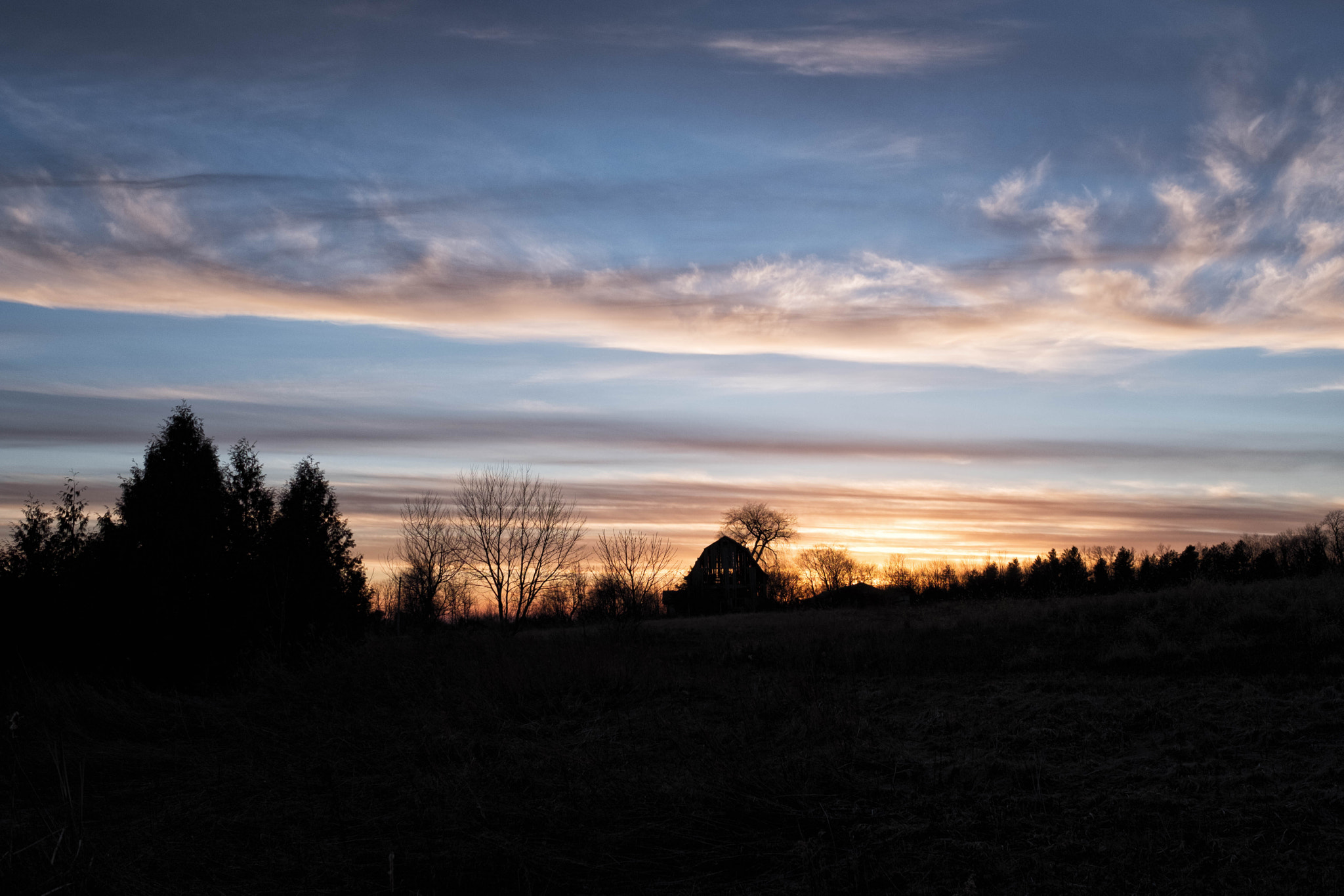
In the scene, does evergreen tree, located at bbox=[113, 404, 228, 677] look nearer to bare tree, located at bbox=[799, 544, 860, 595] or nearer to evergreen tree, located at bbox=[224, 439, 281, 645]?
evergreen tree, located at bbox=[224, 439, 281, 645]

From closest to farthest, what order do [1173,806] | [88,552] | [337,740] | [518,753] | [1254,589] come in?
1. [1173,806]
2. [518,753]
3. [337,740]
4. [1254,589]
5. [88,552]

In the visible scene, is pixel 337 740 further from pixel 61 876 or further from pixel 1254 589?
pixel 1254 589

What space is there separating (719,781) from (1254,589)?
12.7 meters

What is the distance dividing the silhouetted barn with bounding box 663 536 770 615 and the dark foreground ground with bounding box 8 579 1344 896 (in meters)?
38.8

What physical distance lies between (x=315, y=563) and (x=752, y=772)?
2461cm

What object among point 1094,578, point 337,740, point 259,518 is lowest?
point 337,740

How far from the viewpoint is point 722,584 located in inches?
2340

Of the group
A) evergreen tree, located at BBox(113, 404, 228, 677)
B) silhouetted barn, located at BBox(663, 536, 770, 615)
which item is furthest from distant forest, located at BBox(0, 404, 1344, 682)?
silhouetted barn, located at BBox(663, 536, 770, 615)

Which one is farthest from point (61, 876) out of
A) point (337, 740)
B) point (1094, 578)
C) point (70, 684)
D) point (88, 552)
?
point (1094, 578)

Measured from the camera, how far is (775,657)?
17.1 m

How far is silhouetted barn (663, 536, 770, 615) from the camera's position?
54.4 meters

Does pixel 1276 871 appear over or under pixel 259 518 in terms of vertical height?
under

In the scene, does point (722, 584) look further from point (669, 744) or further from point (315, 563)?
point (669, 744)

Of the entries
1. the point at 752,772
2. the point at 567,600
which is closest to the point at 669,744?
the point at 752,772
